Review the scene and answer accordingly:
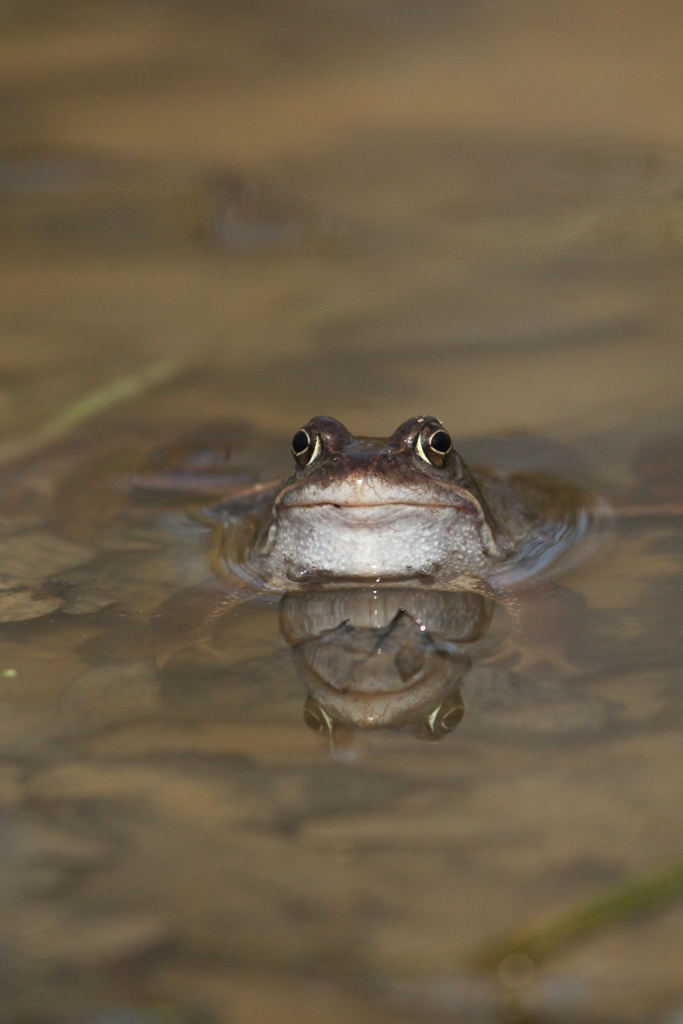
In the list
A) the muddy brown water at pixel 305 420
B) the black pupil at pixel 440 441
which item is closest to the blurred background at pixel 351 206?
the muddy brown water at pixel 305 420

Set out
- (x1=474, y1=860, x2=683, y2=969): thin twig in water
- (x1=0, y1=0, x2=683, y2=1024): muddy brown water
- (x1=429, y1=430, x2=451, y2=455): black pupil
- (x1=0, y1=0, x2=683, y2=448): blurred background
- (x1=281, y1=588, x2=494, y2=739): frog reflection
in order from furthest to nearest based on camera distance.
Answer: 1. (x1=0, y1=0, x2=683, y2=448): blurred background
2. (x1=429, y1=430, x2=451, y2=455): black pupil
3. (x1=281, y1=588, x2=494, y2=739): frog reflection
4. (x1=0, y1=0, x2=683, y2=1024): muddy brown water
5. (x1=474, y1=860, x2=683, y2=969): thin twig in water

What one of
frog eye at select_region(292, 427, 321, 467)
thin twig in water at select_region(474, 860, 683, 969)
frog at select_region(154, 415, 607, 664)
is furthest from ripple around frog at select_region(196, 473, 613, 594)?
thin twig in water at select_region(474, 860, 683, 969)

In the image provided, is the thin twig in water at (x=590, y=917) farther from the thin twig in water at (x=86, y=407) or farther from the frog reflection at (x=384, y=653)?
the thin twig in water at (x=86, y=407)

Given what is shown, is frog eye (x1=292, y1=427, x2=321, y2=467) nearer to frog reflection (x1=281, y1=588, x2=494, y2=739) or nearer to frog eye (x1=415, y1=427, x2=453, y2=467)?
frog eye (x1=415, y1=427, x2=453, y2=467)

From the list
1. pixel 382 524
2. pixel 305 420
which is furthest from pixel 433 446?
pixel 305 420

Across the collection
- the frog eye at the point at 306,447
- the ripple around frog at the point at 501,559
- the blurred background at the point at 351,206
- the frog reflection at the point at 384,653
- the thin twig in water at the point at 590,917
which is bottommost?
the thin twig in water at the point at 590,917
